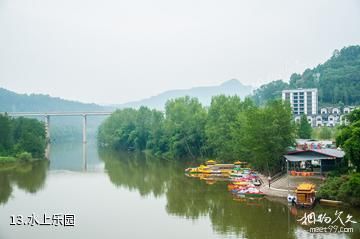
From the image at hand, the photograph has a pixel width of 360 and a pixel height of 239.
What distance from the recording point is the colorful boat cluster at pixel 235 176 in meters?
16.7

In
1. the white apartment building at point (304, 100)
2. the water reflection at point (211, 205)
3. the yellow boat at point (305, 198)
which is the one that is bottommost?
the water reflection at point (211, 205)

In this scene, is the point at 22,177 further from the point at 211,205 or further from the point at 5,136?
the point at 211,205

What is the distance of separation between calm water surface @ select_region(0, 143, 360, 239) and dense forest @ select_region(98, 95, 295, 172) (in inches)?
100

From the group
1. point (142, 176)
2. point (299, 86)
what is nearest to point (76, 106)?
point (299, 86)

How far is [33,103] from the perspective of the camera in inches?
3669

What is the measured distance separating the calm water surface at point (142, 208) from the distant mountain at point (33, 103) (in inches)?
→ 2499

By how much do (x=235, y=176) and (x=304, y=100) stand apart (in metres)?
36.3

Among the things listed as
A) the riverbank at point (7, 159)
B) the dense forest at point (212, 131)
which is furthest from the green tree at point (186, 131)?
the riverbank at point (7, 159)

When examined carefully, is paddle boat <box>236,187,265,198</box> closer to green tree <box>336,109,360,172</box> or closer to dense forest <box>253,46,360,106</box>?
green tree <box>336,109,360,172</box>

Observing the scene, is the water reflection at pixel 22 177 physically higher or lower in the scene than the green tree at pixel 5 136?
lower

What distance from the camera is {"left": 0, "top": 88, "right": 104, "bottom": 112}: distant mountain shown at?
85000 mm

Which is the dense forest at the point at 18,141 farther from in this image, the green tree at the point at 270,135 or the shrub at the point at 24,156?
the green tree at the point at 270,135

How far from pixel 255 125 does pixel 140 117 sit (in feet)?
75.9

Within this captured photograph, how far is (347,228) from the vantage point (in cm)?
1162
